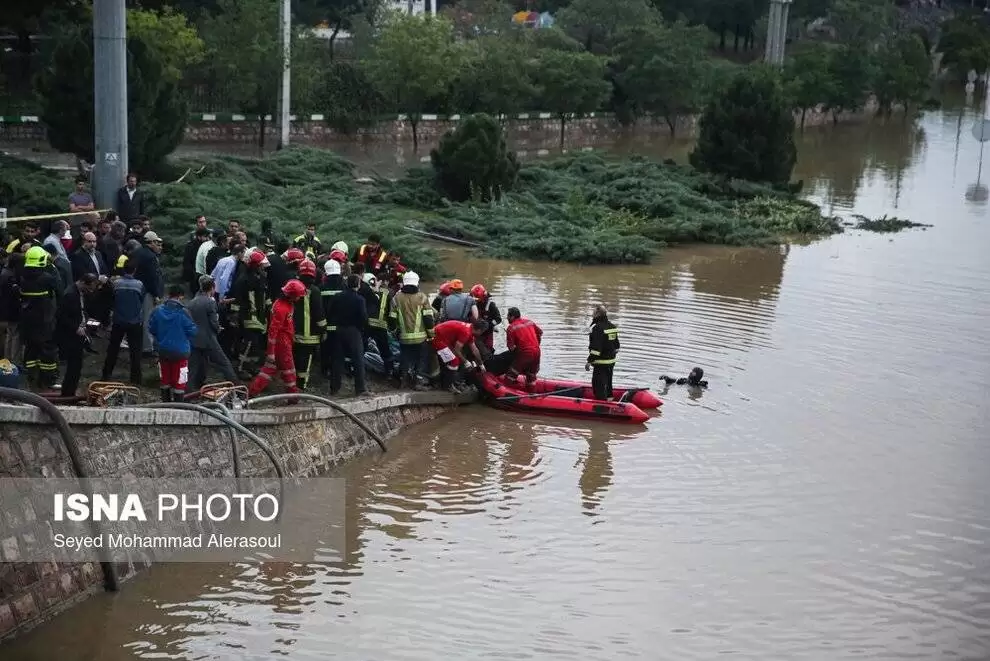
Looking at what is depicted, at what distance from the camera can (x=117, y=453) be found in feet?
36.6

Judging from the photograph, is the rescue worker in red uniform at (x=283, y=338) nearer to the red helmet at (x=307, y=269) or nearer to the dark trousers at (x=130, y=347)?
the red helmet at (x=307, y=269)

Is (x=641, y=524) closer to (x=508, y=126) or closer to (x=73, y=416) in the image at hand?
(x=73, y=416)

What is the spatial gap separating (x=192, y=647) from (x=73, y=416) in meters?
2.13

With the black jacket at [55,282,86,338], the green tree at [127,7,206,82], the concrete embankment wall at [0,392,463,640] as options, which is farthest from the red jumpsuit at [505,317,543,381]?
the green tree at [127,7,206,82]

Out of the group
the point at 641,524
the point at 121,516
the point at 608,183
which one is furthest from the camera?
the point at 608,183

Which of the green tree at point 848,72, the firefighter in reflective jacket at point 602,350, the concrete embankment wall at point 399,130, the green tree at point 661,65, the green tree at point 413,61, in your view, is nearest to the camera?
the firefighter in reflective jacket at point 602,350

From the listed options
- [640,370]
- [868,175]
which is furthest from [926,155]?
[640,370]

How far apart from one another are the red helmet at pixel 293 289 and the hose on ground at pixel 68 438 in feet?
13.7

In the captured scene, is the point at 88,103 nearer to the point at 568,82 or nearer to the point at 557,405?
the point at 557,405

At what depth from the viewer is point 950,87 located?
114 m

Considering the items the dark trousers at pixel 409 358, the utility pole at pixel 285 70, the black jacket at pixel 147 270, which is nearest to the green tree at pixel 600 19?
the utility pole at pixel 285 70

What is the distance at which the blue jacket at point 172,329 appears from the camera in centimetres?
1323

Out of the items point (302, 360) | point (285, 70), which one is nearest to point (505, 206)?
point (285, 70)

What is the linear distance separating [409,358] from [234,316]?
2.51 meters
